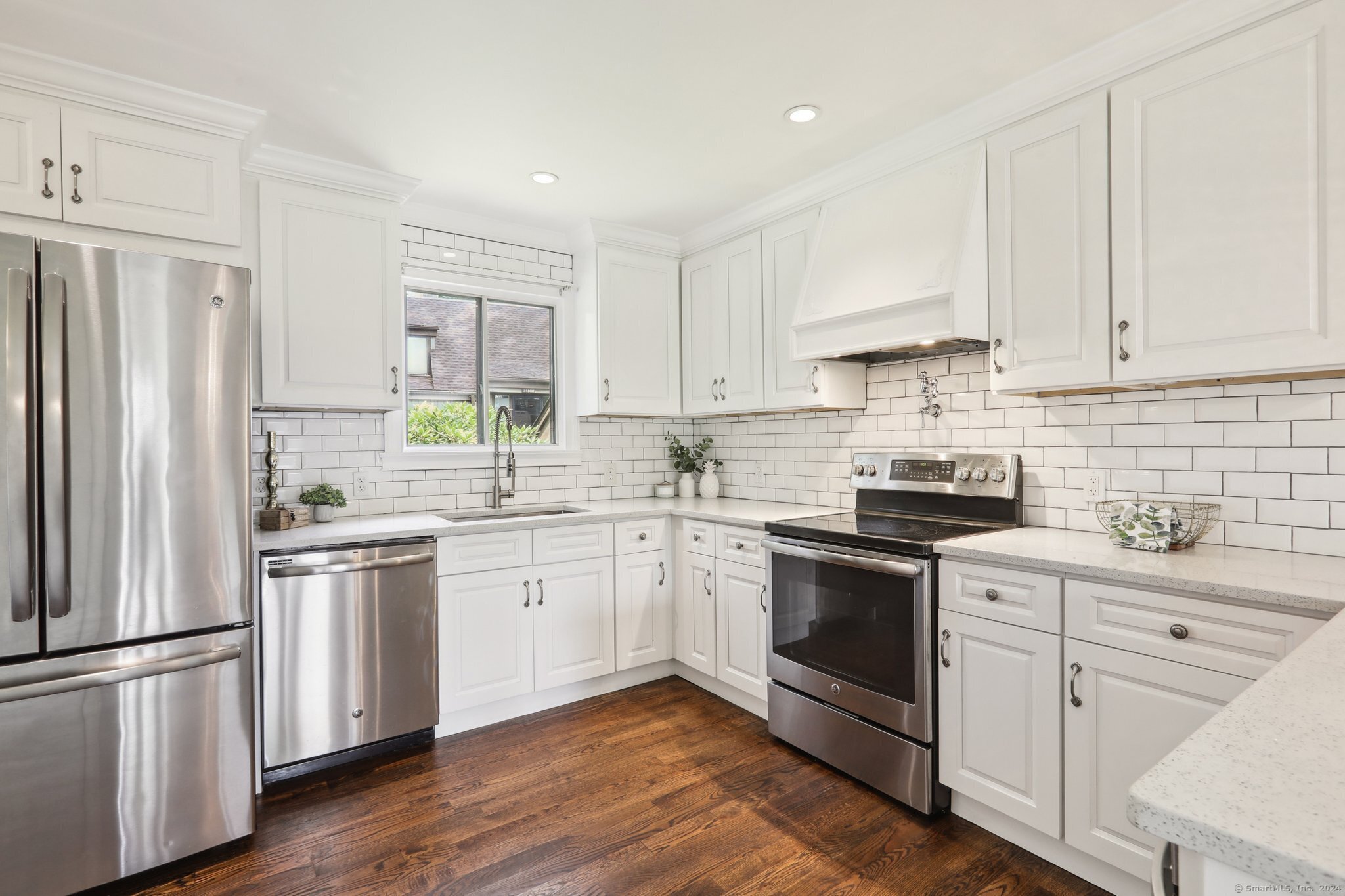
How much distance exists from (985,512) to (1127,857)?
4.03 ft

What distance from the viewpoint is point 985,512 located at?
8.65ft

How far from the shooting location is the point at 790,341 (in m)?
3.19

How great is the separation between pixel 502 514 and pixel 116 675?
5.78ft

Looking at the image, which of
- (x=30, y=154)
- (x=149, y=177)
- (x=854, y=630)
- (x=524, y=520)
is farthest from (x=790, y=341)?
(x=30, y=154)

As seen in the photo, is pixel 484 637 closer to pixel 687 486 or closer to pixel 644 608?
pixel 644 608

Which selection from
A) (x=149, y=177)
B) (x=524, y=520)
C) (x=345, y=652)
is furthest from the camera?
(x=524, y=520)

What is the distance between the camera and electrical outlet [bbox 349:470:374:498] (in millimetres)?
3191

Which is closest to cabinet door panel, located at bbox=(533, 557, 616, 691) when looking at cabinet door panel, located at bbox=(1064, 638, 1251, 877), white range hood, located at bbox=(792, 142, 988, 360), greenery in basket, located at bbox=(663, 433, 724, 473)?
greenery in basket, located at bbox=(663, 433, 724, 473)

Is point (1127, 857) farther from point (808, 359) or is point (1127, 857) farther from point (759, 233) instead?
point (759, 233)

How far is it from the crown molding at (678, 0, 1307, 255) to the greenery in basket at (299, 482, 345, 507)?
8.31ft

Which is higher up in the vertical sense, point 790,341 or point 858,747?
point 790,341

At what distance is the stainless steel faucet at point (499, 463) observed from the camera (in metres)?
3.51

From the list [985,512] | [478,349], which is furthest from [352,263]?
[985,512]

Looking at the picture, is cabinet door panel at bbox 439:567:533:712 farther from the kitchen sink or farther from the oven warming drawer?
the oven warming drawer
